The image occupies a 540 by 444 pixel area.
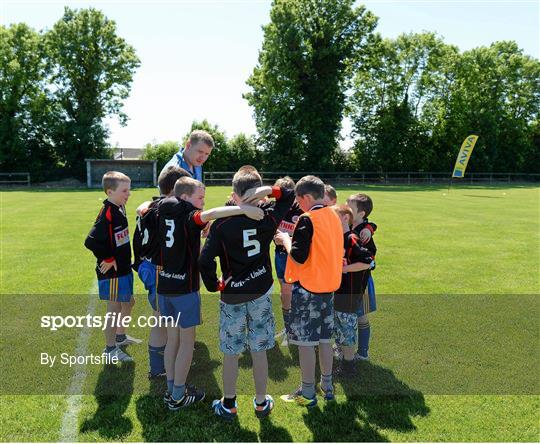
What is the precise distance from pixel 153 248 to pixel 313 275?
1437 millimetres

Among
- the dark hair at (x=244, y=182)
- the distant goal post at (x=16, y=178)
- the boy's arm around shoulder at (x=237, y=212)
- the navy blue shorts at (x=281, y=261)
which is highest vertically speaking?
the dark hair at (x=244, y=182)

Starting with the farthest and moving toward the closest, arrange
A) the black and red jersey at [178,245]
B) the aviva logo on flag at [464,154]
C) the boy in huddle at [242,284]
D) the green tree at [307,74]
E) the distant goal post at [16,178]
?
the green tree at [307,74] < the distant goal post at [16,178] < the aviva logo on flag at [464,154] < the black and red jersey at [178,245] < the boy in huddle at [242,284]

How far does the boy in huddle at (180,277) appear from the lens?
12.0ft

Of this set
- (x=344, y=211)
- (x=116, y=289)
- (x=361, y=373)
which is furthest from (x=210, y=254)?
(x=361, y=373)

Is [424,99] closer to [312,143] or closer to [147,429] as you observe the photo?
[312,143]

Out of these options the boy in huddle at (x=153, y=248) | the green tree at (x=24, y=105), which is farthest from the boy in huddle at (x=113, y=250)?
the green tree at (x=24, y=105)

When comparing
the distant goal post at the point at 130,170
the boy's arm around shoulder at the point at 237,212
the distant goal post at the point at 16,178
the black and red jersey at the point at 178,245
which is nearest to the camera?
the boy's arm around shoulder at the point at 237,212

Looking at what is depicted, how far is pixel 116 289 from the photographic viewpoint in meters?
4.62

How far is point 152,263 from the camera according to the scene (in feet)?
13.5

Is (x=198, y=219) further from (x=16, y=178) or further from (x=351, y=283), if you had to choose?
(x=16, y=178)

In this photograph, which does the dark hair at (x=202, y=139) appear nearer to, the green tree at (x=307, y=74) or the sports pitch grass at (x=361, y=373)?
the sports pitch grass at (x=361, y=373)

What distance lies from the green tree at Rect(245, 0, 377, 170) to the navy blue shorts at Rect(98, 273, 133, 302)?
3748 cm

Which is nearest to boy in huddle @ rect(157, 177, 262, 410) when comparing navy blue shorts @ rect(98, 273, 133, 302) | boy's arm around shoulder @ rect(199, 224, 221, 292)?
boy's arm around shoulder @ rect(199, 224, 221, 292)

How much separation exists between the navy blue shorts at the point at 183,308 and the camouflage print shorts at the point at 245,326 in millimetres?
285
